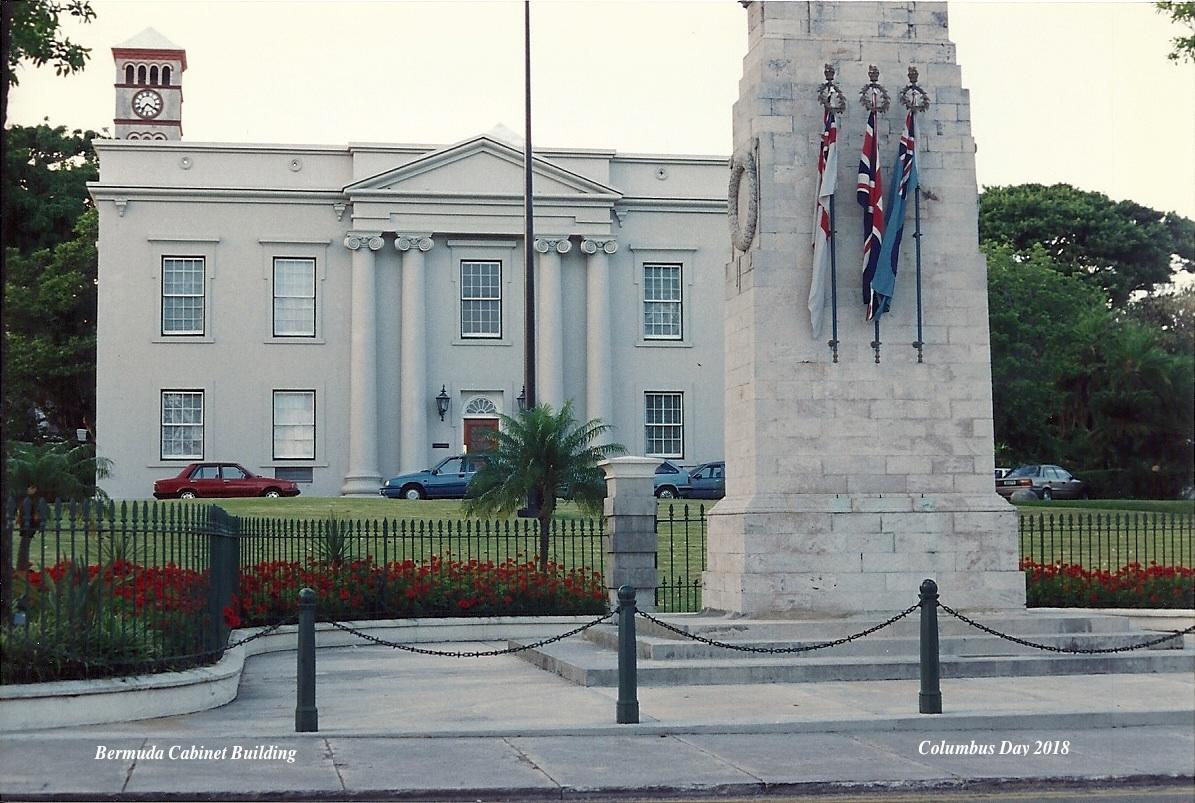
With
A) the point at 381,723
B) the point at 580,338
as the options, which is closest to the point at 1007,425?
the point at 580,338

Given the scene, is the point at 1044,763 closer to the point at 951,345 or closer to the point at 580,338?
the point at 951,345

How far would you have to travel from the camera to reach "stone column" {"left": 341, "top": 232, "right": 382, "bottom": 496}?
155ft

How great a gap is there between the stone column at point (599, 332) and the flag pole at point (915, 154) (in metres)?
31.0

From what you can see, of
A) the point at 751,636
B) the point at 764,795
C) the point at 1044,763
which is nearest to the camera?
the point at 764,795

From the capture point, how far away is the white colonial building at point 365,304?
1860 inches

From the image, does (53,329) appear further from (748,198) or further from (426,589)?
(748,198)

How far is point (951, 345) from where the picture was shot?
1766 centimetres

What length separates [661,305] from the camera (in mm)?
49844

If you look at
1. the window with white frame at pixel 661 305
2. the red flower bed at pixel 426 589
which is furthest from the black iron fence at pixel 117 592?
the window with white frame at pixel 661 305

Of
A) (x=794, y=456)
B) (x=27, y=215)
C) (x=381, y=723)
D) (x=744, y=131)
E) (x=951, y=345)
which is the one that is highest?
(x=27, y=215)

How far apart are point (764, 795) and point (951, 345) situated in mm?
9139

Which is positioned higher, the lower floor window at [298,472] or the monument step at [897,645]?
the lower floor window at [298,472]

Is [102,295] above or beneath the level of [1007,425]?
above

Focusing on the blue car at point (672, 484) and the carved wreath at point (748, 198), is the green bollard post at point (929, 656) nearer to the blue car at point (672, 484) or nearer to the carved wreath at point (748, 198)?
the carved wreath at point (748, 198)
